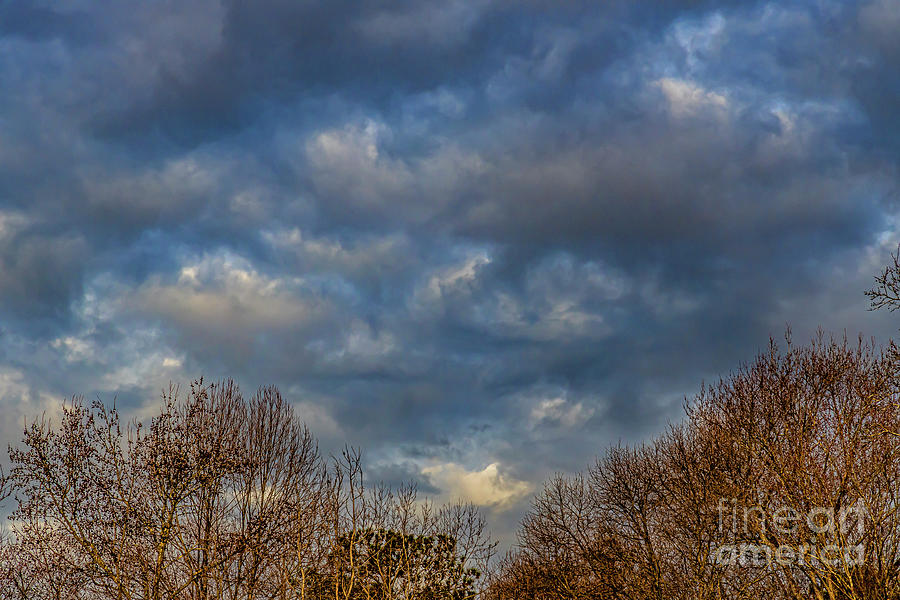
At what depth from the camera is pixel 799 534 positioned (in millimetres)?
18078

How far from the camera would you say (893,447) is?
62.3 ft

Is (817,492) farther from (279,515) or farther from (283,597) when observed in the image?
(279,515)

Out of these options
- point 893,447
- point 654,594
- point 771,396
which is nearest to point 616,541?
point 654,594

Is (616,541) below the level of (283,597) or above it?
above

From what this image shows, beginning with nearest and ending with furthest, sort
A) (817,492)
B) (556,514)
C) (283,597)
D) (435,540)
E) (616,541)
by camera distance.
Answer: (283,597) → (817,492) → (435,540) → (616,541) → (556,514)

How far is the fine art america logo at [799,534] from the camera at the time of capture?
17375 millimetres

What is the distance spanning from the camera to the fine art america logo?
17375 mm

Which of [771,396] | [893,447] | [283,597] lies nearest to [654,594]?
[771,396]

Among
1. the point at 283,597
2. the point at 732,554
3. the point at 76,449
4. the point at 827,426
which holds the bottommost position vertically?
the point at 283,597

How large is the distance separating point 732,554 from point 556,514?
30.1ft

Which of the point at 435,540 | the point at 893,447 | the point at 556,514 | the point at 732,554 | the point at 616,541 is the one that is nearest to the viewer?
the point at 893,447

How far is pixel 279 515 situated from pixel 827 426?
15124 millimetres

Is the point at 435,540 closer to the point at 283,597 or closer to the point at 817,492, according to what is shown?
the point at 283,597

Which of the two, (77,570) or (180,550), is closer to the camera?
(77,570)
